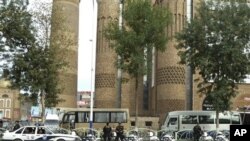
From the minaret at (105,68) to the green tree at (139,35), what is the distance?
3087 cm

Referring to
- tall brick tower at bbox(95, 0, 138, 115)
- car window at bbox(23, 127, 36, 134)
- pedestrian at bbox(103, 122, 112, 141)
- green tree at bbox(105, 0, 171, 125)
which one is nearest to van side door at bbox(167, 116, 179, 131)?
green tree at bbox(105, 0, 171, 125)

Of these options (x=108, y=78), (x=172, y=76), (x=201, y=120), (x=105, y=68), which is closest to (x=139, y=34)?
(x=201, y=120)

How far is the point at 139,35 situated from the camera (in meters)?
28.9

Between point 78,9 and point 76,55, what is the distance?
22.5ft

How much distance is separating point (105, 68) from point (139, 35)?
3267cm

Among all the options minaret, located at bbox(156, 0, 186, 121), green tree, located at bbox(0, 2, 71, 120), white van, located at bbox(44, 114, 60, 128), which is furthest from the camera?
minaret, located at bbox(156, 0, 186, 121)

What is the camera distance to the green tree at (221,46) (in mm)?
29516

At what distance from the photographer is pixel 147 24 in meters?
29.0

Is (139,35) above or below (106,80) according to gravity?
above

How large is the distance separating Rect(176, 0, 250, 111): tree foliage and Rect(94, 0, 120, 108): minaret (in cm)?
3065

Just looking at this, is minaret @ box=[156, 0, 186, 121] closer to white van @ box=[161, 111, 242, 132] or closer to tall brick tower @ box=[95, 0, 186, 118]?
tall brick tower @ box=[95, 0, 186, 118]

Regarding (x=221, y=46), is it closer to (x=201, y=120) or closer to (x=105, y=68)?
(x=201, y=120)

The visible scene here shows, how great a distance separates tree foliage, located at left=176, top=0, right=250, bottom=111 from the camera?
96.8 feet

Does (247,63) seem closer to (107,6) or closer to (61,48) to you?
(61,48)
